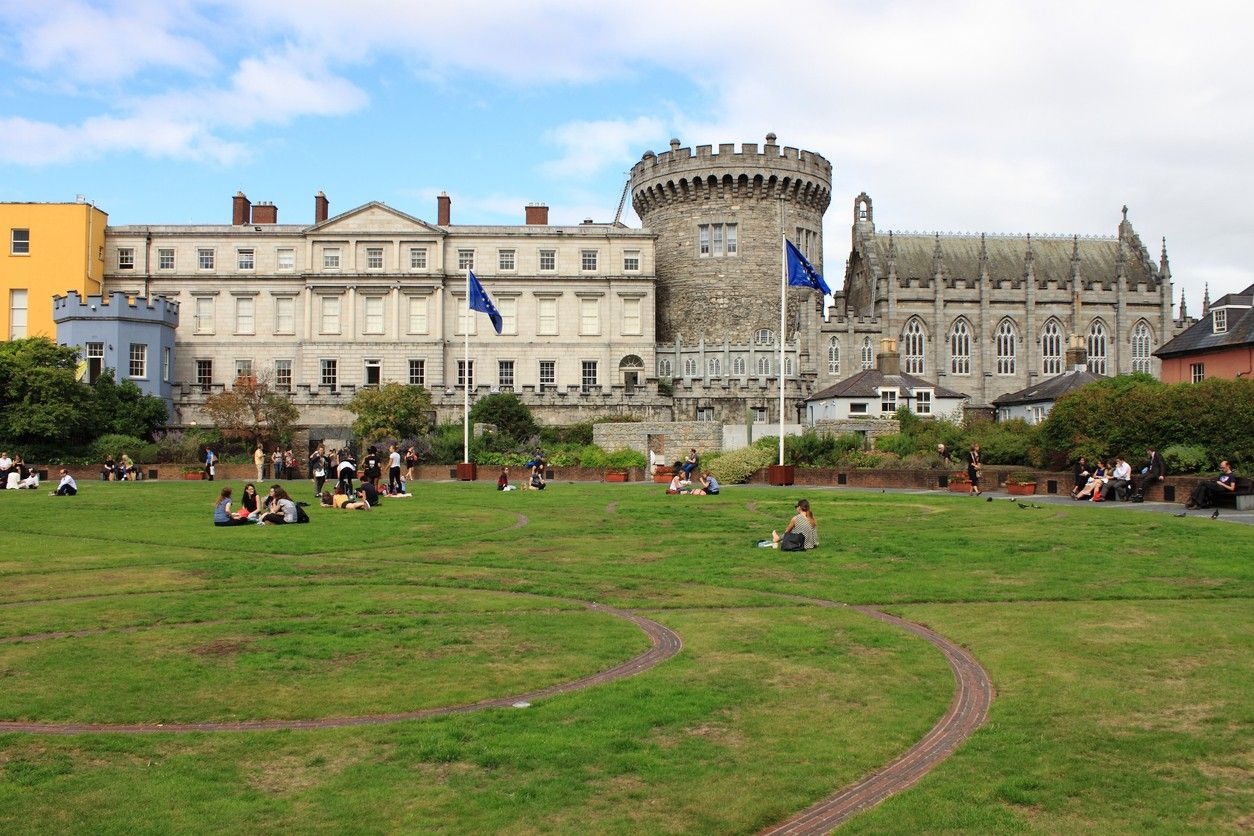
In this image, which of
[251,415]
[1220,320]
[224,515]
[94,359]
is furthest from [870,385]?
[94,359]

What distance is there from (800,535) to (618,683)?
10476 mm

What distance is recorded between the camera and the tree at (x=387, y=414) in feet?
186

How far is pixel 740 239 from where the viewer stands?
3095 inches

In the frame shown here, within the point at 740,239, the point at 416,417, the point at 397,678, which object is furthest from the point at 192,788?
the point at 740,239

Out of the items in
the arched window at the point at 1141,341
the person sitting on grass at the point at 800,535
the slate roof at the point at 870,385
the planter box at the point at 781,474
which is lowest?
the person sitting on grass at the point at 800,535

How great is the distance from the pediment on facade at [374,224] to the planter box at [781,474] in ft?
123

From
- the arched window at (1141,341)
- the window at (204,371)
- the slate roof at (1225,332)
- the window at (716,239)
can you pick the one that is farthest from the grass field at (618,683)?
the arched window at (1141,341)

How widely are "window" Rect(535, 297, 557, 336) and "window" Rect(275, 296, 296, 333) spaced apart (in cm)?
1540

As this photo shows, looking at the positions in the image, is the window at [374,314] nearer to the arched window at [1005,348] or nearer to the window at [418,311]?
the window at [418,311]

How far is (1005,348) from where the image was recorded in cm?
8062

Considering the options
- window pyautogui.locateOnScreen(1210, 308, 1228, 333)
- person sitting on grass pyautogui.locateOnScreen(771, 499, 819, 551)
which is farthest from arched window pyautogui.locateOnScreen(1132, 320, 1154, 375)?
person sitting on grass pyautogui.locateOnScreen(771, 499, 819, 551)

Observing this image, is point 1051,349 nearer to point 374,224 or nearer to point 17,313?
point 374,224

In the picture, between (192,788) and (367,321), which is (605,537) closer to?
(192,788)

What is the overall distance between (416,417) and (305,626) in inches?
1795
